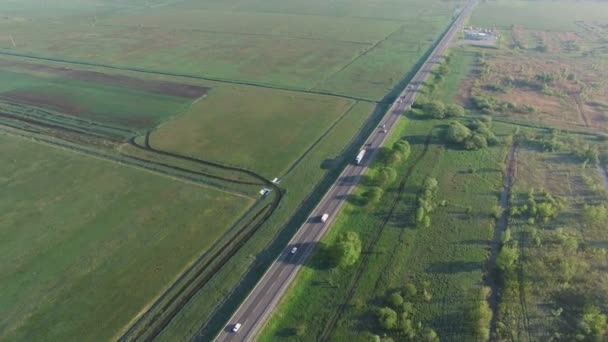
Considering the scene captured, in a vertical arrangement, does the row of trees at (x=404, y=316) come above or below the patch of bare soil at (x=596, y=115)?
below

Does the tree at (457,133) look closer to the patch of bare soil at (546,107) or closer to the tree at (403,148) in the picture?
the tree at (403,148)

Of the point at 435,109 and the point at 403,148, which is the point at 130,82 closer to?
the point at 403,148

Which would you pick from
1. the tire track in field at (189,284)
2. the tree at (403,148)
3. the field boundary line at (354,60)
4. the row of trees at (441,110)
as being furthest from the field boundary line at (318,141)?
the row of trees at (441,110)

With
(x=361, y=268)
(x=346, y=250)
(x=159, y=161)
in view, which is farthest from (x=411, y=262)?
(x=159, y=161)

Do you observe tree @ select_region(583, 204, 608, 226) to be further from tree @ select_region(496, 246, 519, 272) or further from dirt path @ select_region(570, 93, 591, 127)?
dirt path @ select_region(570, 93, 591, 127)

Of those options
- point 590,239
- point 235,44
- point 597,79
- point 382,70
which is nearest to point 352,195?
point 590,239
